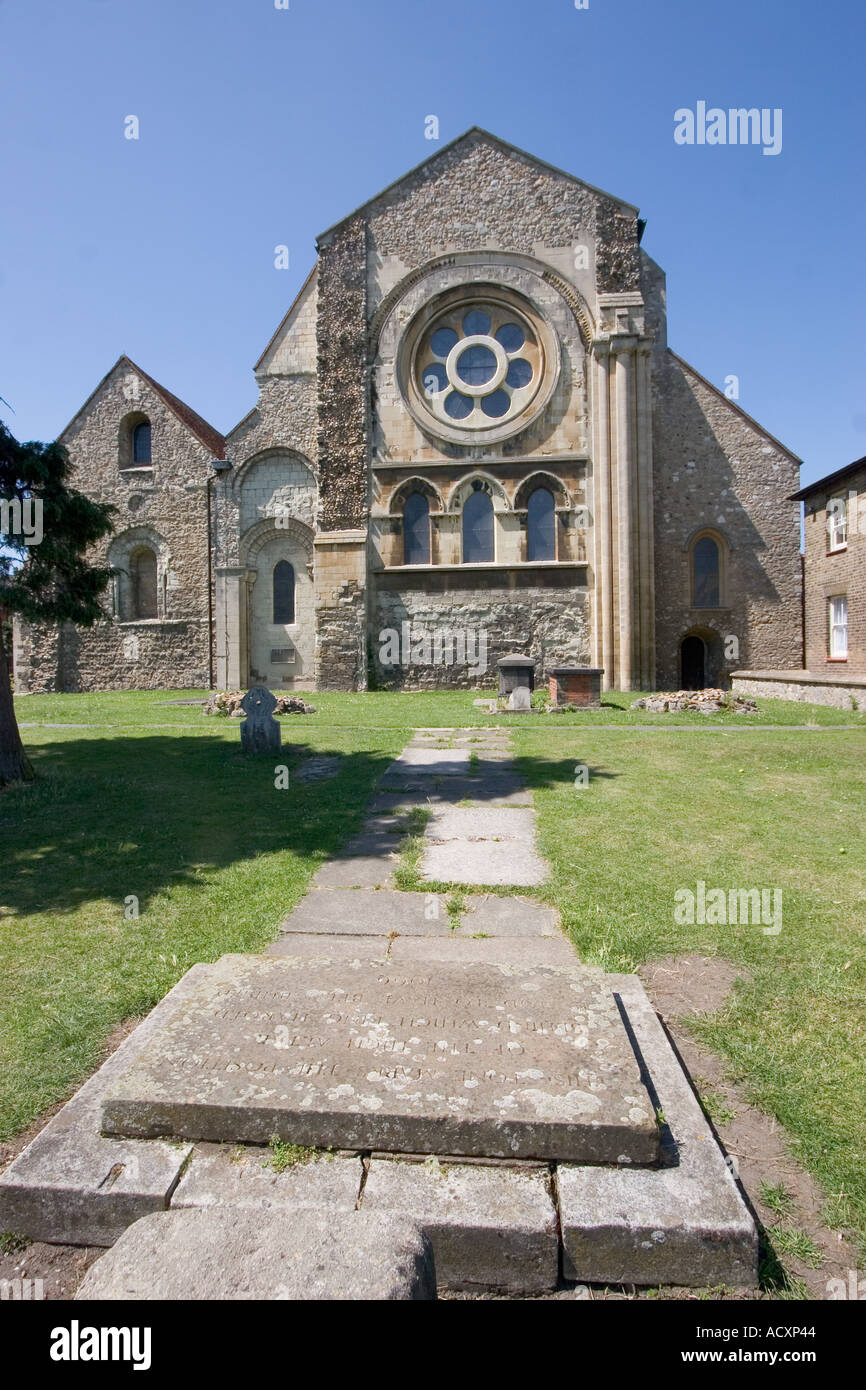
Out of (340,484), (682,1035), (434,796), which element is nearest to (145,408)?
(340,484)

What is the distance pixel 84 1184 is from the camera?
214 cm

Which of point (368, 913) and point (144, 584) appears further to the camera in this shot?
point (144, 584)

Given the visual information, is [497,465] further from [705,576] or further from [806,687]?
[806,687]

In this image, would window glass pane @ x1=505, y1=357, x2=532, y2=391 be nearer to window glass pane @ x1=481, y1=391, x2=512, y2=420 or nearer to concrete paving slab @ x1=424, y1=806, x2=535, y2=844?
window glass pane @ x1=481, y1=391, x2=512, y2=420

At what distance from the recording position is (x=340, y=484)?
2197 centimetres

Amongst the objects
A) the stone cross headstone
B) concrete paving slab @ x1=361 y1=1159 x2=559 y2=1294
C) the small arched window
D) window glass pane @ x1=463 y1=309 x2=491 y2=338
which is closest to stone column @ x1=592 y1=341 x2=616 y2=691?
the small arched window

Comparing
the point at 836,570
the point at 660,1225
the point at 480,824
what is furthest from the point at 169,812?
the point at 836,570

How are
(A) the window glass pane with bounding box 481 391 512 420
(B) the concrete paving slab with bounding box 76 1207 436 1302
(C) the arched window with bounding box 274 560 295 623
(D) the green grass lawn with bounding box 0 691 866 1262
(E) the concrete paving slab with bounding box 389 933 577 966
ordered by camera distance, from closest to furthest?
(B) the concrete paving slab with bounding box 76 1207 436 1302, (D) the green grass lawn with bounding box 0 691 866 1262, (E) the concrete paving slab with bounding box 389 933 577 966, (A) the window glass pane with bounding box 481 391 512 420, (C) the arched window with bounding box 274 560 295 623

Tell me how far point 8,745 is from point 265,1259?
7.96 metres

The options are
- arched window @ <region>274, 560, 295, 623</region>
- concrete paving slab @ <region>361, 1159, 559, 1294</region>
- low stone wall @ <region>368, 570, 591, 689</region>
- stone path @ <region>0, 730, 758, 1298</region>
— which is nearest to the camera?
stone path @ <region>0, 730, 758, 1298</region>

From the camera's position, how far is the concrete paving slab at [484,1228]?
78.0 inches

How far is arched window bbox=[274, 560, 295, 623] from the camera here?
2372 cm

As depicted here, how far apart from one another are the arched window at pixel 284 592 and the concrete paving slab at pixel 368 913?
19848 mm

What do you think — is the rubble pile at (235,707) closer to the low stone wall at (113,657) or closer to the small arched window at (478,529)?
the small arched window at (478,529)
